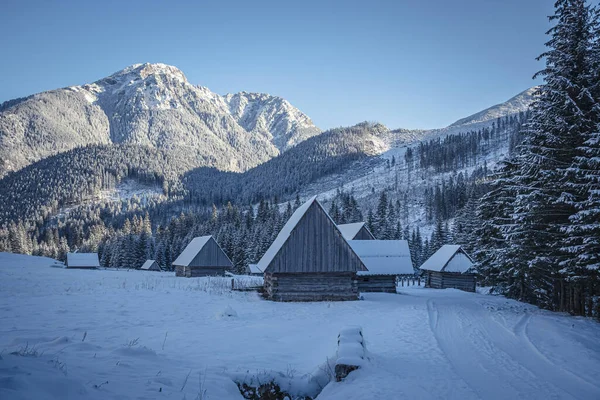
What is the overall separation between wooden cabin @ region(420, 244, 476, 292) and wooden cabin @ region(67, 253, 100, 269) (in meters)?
61.9

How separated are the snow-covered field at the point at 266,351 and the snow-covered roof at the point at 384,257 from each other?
13.8 metres

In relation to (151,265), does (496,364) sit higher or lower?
higher

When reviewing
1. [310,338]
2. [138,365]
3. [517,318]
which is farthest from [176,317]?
[517,318]

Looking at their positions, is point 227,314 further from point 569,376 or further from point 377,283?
point 377,283

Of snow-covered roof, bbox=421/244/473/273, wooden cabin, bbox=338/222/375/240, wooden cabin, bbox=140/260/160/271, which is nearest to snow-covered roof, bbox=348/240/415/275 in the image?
wooden cabin, bbox=338/222/375/240

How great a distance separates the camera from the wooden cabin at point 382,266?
32.7 metres

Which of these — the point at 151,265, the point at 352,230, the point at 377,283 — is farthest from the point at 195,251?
the point at 151,265

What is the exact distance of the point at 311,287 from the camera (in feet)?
80.8

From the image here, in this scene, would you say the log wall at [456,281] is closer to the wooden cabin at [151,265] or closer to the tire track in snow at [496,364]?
the tire track in snow at [496,364]

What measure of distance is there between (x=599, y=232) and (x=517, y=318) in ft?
18.8

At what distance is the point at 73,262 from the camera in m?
65.2

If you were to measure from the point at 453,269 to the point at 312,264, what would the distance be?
925 inches

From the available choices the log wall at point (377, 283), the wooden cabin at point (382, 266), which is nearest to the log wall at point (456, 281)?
the wooden cabin at point (382, 266)

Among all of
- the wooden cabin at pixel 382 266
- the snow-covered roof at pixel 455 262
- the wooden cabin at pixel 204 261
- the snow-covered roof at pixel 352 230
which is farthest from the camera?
the wooden cabin at pixel 204 261
